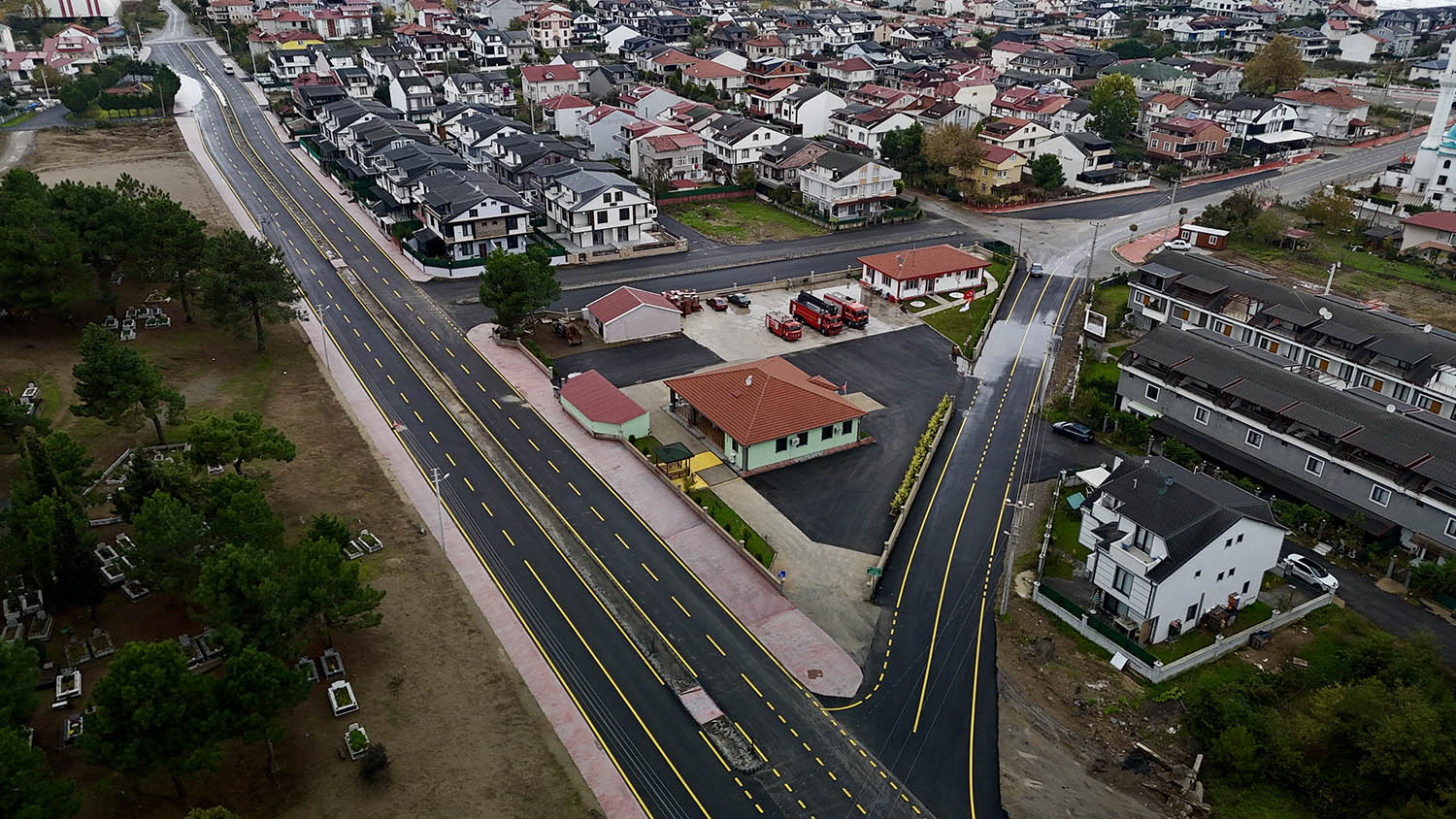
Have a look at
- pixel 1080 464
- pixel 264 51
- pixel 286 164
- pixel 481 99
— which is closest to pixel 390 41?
pixel 264 51

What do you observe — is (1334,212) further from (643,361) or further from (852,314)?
(643,361)

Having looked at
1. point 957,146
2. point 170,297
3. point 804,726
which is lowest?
point 804,726

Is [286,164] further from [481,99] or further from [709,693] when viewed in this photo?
[709,693]

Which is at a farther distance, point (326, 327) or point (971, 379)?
point (326, 327)

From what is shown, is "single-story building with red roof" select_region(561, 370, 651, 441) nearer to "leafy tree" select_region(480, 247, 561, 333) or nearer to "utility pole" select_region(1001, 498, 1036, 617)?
"leafy tree" select_region(480, 247, 561, 333)

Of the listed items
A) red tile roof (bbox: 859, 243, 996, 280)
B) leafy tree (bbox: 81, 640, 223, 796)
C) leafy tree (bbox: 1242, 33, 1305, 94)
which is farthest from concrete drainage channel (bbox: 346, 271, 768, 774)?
leafy tree (bbox: 1242, 33, 1305, 94)
